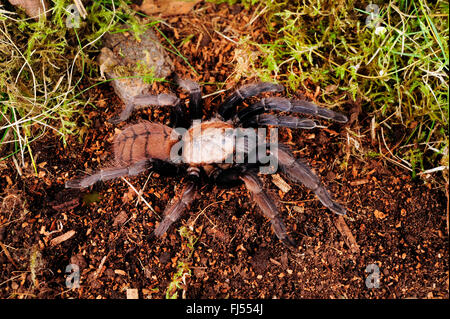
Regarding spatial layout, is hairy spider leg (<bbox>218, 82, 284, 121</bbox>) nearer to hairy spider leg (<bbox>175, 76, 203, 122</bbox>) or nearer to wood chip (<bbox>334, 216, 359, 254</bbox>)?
hairy spider leg (<bbox>175, 76, 203, 122</bbox>)

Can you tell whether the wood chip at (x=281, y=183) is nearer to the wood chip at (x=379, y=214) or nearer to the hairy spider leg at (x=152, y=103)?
the wood chip at (x=379, y=214)

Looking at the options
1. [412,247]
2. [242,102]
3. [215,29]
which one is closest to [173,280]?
[242,102]

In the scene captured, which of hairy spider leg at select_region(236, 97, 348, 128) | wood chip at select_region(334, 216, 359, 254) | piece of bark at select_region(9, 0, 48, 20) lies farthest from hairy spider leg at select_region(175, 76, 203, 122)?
wood chip at select_region(334, 216, 359, 254)

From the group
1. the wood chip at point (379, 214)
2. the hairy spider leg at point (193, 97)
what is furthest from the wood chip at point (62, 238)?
the wood chip at point (379, 214)

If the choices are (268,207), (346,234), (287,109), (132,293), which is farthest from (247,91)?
(132,293)

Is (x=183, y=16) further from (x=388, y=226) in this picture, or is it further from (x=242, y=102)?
(x=388, y=226)

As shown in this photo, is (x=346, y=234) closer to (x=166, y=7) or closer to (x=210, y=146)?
(x=210, y=146)

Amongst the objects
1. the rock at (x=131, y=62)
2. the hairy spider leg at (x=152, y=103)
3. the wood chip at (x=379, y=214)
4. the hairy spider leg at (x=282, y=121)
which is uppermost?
the rock at (x=131, y=62)
